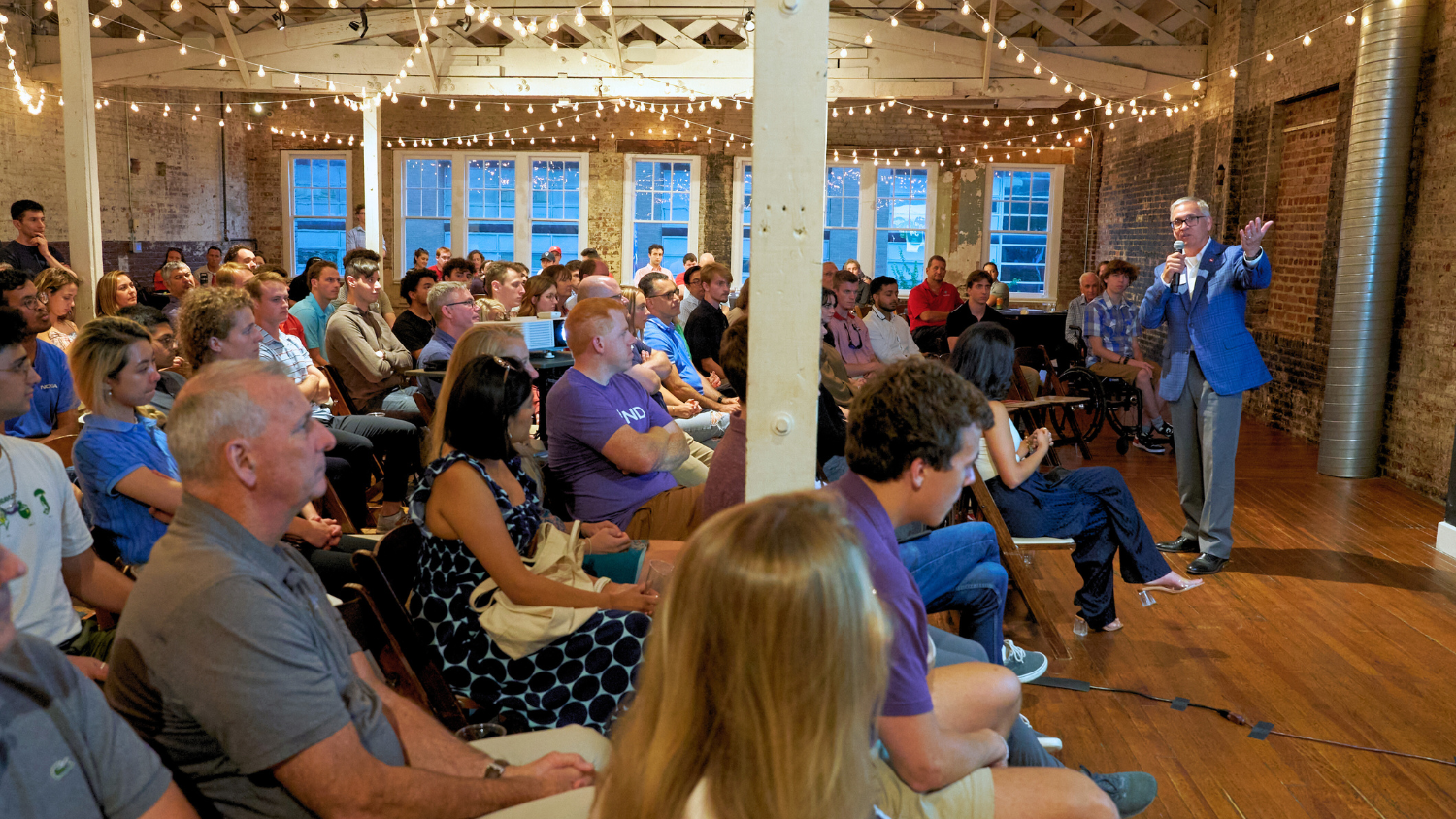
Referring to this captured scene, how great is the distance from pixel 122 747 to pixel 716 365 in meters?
5.55

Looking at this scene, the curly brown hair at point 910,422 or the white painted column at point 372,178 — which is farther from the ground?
the white painted column at point 372,178

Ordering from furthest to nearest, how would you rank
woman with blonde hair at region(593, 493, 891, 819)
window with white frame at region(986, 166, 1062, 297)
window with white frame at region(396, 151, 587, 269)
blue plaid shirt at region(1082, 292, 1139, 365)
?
1. window with white frame at region(396, 151, 587, 269)
2. window with white frame at region(986, 166, 1062, 297)
3. blue plaid shirt at region(1082, 292, 1139, 365)
4. woman with blonde hair at region(593, 493, 891, 819)

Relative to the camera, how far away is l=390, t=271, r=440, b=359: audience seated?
624 centimetres

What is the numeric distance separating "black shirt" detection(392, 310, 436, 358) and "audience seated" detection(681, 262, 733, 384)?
1.61 m

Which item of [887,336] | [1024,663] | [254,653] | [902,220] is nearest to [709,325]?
[887,336]

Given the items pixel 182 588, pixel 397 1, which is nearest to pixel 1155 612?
pixel 182 588

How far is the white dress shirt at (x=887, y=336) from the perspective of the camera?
23.9ft

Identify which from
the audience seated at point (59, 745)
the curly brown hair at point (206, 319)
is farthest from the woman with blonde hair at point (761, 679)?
the curly brown hair at point (206, 319)

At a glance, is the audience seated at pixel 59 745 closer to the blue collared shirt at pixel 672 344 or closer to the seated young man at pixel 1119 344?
the blue collared shirt at pixel 672 344

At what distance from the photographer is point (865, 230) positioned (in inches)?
565

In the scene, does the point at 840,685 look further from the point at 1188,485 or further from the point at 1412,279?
the point at 1412,279

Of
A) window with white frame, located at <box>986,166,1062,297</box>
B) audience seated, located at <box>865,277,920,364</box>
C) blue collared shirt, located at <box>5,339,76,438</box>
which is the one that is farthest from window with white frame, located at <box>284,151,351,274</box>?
blue collared shirt, located at <box>5,339,76,438</box>

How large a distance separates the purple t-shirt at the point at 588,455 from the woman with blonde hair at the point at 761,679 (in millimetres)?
2409

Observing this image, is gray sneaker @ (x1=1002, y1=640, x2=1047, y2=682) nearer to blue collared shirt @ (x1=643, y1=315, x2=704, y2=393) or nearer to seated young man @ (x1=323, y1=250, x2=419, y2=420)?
blue collared shirt @ (x1=643, y1=315, x2=704, y2=393)
